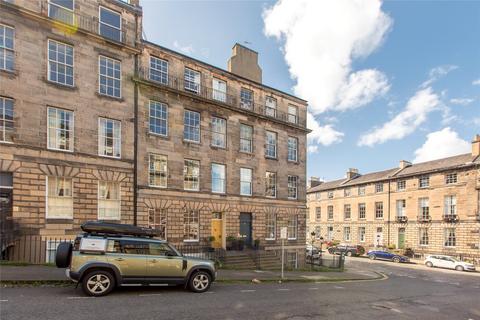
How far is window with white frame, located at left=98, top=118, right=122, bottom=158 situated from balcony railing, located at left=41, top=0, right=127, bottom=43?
5.33m

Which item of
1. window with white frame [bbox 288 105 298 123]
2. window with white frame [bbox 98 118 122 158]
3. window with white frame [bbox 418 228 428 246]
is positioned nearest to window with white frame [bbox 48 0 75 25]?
window with white frame [bbox 98 118 122 158]

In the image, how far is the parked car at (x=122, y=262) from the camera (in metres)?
9.34

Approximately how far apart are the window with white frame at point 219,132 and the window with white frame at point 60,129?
10167 mm

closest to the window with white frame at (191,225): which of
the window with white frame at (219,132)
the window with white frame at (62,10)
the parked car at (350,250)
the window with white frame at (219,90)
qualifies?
the window with white frame at (219,132)

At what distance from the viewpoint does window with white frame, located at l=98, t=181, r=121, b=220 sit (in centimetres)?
1888

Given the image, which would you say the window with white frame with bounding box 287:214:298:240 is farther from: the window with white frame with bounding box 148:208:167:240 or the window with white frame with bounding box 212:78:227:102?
the window with white frame with bounding box 212:78:227:102

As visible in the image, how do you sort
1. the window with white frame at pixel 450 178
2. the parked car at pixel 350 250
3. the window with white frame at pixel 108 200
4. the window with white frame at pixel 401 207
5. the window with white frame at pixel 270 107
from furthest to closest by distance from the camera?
the parked car at pixel 350 250, the window with white frame at pixel 401 207, the window with white frame at pixel 450 178, the window with white frame at pixel 270 107, the window with white frame at pixel 108 200

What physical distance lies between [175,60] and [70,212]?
12.7 metres

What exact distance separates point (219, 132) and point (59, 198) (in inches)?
481

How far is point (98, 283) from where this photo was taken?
9.42m

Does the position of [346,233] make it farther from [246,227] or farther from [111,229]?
[111,229]

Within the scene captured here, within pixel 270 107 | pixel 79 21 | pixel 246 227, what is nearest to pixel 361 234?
pixel 246 227

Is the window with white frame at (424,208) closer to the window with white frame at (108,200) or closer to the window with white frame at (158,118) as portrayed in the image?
the window with white frame at (158,118)

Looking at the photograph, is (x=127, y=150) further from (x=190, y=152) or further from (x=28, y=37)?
(x=28, y=37)
